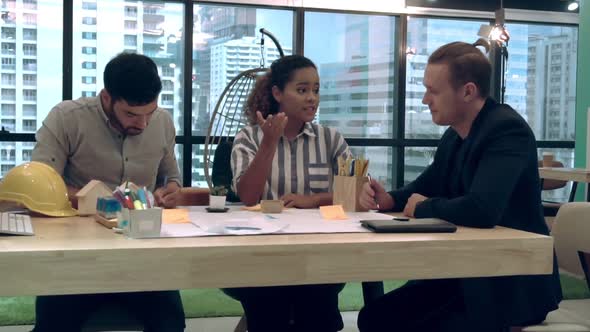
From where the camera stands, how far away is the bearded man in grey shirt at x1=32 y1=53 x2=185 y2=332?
2.13 m

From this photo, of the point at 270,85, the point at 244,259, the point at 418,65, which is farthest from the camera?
the point at 418,65

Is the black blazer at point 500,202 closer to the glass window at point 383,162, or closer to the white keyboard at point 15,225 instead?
the white keyboard at point 15,225

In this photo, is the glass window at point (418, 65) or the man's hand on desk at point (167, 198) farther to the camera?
the glass window at point (418, 65)

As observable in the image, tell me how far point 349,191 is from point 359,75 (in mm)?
5594

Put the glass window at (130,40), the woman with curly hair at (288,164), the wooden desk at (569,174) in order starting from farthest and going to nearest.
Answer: the glass window at (130,40) < the wooden desk at (569,174) < the woman with curly hair at (288,164)

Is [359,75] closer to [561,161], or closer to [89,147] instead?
[561,161]

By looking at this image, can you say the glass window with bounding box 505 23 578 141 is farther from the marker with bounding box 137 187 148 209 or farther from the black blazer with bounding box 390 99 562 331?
the marker with bounding box 137 187 148 209

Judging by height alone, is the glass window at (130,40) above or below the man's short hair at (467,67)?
above

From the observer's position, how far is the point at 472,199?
5.12ft

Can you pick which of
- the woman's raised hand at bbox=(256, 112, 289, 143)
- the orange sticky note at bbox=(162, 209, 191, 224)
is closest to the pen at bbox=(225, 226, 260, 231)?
the orange sticky note at bbox=(162, 209, 191, 224)

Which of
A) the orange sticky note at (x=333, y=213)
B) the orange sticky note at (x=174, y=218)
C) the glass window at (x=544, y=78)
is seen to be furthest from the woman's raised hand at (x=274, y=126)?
the glass window at (x=544, y=78)

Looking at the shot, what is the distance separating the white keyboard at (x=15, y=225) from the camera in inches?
50.3

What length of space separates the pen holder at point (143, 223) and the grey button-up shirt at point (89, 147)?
1.02 m

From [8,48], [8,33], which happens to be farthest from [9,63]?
[8,33]
